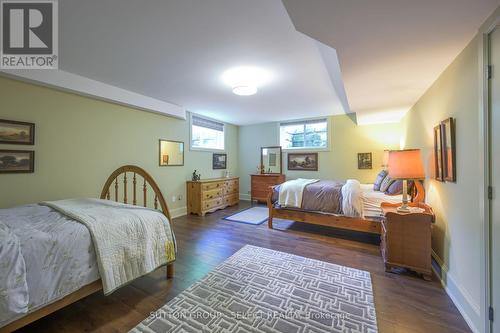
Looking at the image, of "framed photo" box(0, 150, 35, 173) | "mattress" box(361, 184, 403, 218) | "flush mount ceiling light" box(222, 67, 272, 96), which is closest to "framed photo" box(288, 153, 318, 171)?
"mattress" box(361, 184, 403, 218)

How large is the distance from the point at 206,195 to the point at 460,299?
417 centimetres

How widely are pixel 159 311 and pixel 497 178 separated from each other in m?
2.69

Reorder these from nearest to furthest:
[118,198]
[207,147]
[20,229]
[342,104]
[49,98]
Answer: [20,229] → [49,98] → [118,198] → [342,104] → [207,147]

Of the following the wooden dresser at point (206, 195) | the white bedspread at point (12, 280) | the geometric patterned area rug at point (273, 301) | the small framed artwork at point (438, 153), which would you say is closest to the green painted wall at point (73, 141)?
the wooden dresser at point (206, 195)

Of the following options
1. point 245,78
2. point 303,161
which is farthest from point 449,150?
point 303,161

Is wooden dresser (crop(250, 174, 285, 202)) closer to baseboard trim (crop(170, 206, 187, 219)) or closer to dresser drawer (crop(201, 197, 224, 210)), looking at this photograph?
dresser drawer (crop(201, 197, 224, 210))

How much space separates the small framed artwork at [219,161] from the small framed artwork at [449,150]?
477 cm

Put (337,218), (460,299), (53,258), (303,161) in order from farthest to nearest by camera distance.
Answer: (303,161) → (337,218) → (460,299) → (53,258)

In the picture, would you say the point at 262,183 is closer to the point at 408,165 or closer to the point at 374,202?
the point at 374,202

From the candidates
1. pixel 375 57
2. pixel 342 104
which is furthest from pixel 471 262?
pixel 342 104

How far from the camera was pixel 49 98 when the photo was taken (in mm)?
2742

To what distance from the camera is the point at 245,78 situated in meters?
2.94

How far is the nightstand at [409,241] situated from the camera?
7.17 feet

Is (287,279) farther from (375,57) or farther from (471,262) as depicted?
(375,57)
